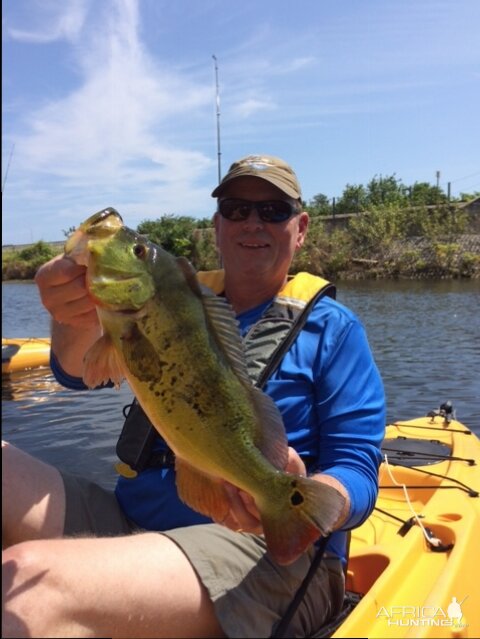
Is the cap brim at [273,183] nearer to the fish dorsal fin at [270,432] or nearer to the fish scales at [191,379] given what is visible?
the fish scales at [191,379]

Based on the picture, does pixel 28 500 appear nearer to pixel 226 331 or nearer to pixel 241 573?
pixel 241 573

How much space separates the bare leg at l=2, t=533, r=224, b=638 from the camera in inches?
76.9

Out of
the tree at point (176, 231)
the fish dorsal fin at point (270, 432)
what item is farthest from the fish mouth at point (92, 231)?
the tree at point (176, 231)

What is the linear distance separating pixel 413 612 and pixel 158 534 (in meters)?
1.27

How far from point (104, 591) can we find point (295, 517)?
0.70m

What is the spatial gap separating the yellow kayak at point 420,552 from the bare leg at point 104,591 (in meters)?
0.73

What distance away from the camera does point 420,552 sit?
3.40 meters

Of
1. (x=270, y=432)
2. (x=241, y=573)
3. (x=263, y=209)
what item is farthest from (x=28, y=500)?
(x=263, y=209)

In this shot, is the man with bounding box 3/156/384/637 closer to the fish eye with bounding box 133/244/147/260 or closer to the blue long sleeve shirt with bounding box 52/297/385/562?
the blue long sleeve shirt with bounding box 52/297/385/562

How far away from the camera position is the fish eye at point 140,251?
6.77ft

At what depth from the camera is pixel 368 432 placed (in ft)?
9.05

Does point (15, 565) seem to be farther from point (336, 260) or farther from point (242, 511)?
point (336, 260)

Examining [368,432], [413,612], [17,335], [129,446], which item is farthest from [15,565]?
[17,335]

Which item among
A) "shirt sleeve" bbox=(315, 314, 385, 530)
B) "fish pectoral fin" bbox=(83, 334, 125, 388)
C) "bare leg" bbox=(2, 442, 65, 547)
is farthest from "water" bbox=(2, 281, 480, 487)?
"shirt sleeve" bbox=(315, 314, 385, 530)
